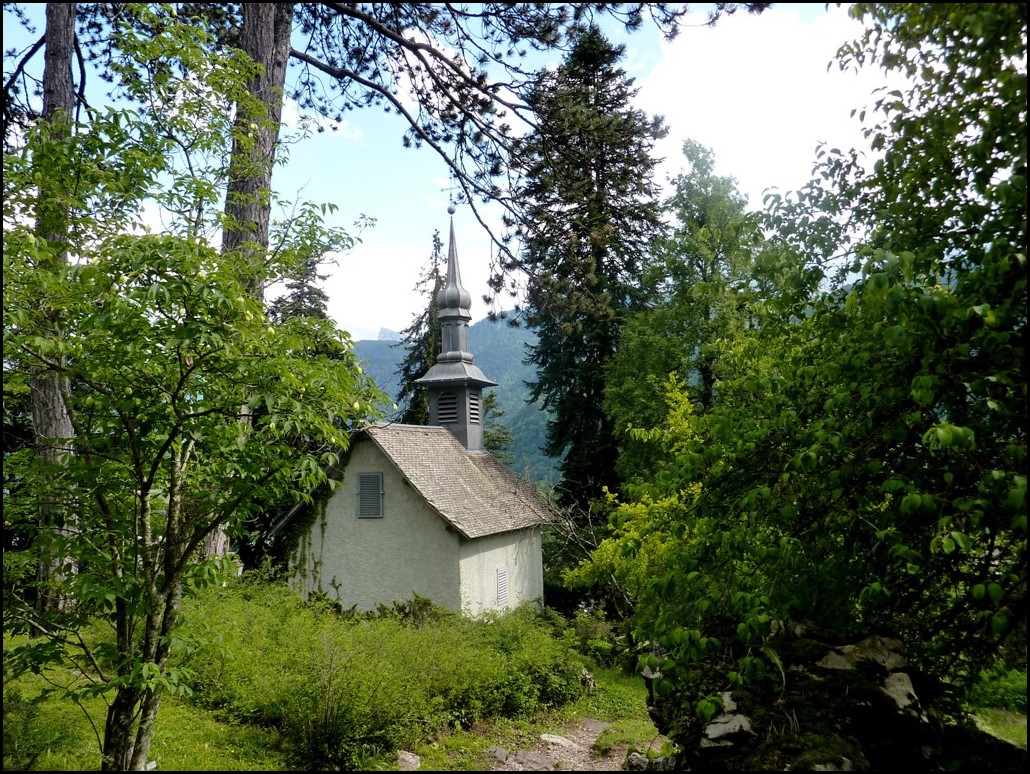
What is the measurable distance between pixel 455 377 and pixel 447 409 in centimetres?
132

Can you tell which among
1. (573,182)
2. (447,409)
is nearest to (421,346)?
(447,409)

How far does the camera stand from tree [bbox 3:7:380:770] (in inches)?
180

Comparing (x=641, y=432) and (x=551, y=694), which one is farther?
(x=551, y=694)

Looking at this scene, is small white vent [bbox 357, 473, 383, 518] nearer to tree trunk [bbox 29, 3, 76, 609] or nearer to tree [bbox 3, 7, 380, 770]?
tree trunk [bbox 29, 3, 76, 609]

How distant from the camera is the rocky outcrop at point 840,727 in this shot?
3739 millimetres

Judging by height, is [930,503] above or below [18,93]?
below

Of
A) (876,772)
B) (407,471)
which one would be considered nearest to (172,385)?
(876,772)

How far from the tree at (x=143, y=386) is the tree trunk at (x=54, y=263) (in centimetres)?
8

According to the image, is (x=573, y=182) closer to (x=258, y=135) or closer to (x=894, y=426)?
(x=258, y=135)

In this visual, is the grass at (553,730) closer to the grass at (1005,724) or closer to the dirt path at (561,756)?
the dirt path at (561,756)

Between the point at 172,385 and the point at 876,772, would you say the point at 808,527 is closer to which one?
the point at 876,772

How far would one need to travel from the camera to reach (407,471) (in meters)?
16.9

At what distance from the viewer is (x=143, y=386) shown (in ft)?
16.7

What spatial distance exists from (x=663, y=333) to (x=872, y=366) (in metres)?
18.3
